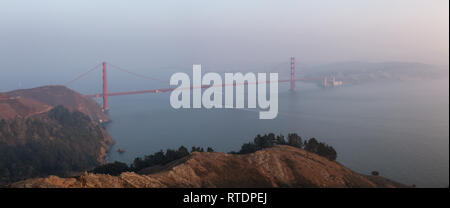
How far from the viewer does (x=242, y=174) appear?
454 centimetres

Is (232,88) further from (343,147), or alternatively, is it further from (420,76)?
(420,76)

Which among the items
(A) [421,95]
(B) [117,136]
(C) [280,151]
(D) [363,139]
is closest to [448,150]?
(D) [363,139]

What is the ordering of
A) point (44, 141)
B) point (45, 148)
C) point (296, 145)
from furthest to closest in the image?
point (44, 141)
point (45, 148)
point (296, 145)

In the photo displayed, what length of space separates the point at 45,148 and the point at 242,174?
7135 mm

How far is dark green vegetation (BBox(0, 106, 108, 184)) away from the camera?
8406mm

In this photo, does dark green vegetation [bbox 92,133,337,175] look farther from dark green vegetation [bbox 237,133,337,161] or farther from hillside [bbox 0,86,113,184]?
hillside [bbox 0,86,113,184]

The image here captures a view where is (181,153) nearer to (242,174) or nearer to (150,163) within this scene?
(150,163)

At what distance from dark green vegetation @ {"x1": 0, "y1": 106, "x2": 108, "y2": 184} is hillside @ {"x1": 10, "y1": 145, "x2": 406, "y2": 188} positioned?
5.00 m

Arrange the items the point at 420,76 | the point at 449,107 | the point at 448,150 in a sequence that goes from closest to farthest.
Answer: the point at 448,150 → the point at 449,107 → the point at 420,76

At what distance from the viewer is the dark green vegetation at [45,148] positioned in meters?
8.41

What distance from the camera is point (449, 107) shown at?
68.4ft

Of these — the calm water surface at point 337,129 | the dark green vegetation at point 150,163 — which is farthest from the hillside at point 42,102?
the dark green vegetation at point 150,163

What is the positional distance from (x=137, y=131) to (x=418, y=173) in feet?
33.2

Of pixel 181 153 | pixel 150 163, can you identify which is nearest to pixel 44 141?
pixel 150 163
